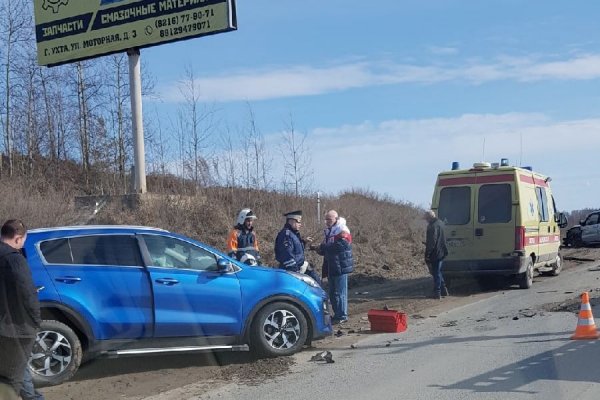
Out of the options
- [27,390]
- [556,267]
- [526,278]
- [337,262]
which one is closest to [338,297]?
[337,262]

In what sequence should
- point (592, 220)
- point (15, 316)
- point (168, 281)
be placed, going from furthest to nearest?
1. point (592, 220)
2. point (168, 281)
3. point (15, 316)

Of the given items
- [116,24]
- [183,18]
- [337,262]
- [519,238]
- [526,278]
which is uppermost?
[116,24]

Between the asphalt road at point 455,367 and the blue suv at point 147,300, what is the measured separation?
2.09 feet

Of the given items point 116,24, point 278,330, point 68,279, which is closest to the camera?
point 68,279

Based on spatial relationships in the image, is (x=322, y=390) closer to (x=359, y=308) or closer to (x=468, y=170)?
→ (x=359, y=308)

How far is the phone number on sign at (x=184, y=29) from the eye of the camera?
667 inches

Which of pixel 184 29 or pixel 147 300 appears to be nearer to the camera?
pixel 147 300

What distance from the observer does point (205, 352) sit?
8359 millimetres

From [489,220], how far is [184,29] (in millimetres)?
8626

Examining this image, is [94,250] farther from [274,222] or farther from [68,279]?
[274,222]

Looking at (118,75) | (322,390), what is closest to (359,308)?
(322,390)

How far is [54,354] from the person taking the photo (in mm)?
7203

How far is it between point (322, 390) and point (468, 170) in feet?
28.4

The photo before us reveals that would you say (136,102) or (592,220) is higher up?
(136,102)
